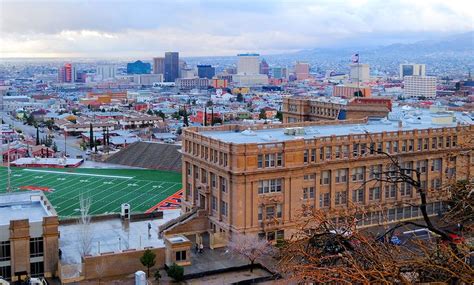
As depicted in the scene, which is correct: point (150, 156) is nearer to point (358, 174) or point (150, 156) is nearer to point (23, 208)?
point (23, 208)

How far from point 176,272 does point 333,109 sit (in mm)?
38083

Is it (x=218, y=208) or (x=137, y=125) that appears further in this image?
(x=137, y=125)

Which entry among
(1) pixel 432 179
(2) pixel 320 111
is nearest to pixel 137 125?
(2) pixel 320 111

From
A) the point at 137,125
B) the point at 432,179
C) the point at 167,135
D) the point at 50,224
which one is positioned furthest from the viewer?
the point at 137,125

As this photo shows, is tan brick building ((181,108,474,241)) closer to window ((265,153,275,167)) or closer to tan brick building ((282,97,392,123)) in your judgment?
window ((265,153,275,167))

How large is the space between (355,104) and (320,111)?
730 cm

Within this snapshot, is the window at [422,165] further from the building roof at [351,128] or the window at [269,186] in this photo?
the window at [269,186]

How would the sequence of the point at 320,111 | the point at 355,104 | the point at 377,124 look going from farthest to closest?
the point at 320,111
the point at 355,104
the point at 377,124

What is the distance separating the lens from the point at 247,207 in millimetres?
44469

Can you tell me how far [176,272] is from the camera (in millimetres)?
39375

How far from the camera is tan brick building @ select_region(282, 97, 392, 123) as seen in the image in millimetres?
67438

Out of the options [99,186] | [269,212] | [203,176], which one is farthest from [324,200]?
[99,186]

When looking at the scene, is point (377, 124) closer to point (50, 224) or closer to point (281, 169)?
point (281, 169)

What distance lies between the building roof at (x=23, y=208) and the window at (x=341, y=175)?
784 inches
